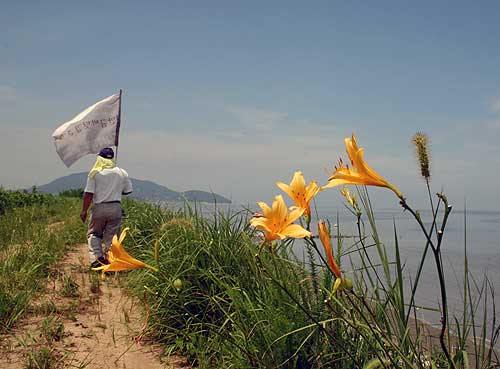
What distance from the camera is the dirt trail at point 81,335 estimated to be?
281 centimetres

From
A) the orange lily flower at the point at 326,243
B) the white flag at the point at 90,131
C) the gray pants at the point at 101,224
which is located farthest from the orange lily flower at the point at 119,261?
the white flag at the point at 90,131

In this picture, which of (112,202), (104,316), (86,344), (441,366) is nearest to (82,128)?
(112,202)

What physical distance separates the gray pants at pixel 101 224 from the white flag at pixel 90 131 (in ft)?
8.61

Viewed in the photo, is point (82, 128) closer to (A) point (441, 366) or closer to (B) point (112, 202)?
(B) point (112, 202)

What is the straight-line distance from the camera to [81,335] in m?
3.23

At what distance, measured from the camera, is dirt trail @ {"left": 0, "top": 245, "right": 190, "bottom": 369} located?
281cm

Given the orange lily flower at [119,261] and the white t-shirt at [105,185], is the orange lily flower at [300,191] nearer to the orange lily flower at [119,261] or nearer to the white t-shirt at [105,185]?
the orange lily flower at [119,261]

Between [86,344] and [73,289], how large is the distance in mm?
1341

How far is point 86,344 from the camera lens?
10.1ft

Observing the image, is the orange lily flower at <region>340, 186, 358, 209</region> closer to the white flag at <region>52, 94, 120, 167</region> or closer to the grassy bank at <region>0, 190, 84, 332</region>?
the grassy bank at <region>0, 190, 84, 332</region>

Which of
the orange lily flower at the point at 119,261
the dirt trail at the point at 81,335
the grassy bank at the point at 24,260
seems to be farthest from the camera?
the grassy bank at the point at 24,260

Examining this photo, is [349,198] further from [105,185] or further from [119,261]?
[105,185]

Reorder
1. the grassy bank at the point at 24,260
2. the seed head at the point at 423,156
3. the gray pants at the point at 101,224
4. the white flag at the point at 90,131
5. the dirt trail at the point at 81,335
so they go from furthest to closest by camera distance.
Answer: the white flag at the point at 90,131 → the gray pants at the point at 101,224 → the grassy bank at the point at 24,260 → the dirt trail at the point at 81,335 → the seed head at the point at 423,156

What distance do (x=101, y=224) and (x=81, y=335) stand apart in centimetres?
296
